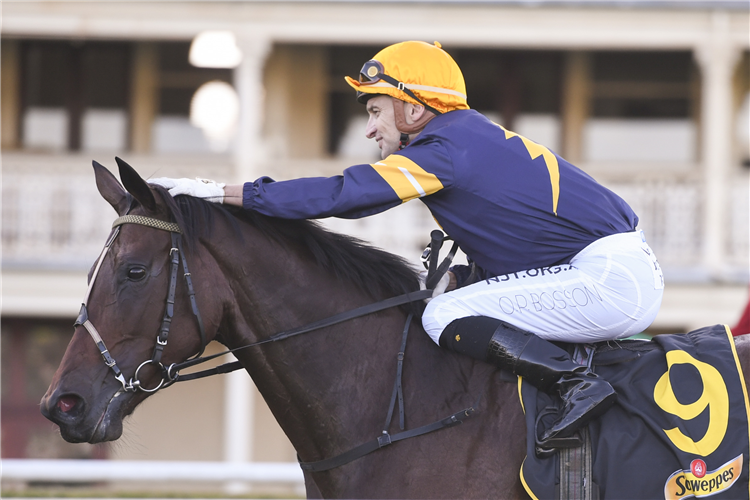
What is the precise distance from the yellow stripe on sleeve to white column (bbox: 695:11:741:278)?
28.9 feet

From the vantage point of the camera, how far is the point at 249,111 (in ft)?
34.9

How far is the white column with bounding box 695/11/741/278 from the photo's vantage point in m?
10.3

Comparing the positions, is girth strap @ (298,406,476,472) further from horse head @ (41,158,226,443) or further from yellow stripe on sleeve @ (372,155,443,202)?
yellow stripe on sleeve @ (372,155,443,202)

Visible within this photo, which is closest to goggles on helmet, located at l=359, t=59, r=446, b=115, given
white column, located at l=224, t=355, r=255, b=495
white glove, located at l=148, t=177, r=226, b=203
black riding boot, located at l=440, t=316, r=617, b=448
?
white glove, located at l=148, t=177, r=226, b=203

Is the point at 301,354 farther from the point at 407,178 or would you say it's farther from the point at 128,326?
the point at 407,178

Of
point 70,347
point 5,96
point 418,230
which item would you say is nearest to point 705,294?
point 418,230

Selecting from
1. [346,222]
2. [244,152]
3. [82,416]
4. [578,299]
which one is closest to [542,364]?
[578,299]

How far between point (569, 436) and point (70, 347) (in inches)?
62.3

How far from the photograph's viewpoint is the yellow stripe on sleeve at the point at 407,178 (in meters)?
2.53

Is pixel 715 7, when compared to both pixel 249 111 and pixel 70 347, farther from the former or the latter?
pixel 70 347

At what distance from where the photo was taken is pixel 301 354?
8.64 feet

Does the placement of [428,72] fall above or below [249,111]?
above

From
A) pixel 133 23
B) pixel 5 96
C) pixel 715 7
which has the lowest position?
pixel 5 96

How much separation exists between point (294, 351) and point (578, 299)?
96 centimetres
